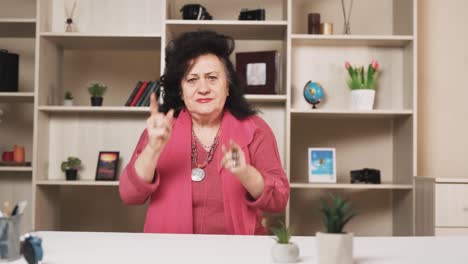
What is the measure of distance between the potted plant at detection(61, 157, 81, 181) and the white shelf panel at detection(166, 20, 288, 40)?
96cm

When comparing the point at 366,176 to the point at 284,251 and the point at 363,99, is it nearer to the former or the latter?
the point at 363,99

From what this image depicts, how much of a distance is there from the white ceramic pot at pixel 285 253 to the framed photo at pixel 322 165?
2086 millimetres

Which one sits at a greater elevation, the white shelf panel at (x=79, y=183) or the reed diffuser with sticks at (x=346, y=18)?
the reed diffuser with sticks at (x=346, y=18)

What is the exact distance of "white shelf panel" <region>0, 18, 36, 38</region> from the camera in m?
3.48

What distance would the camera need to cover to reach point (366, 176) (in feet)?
11.6

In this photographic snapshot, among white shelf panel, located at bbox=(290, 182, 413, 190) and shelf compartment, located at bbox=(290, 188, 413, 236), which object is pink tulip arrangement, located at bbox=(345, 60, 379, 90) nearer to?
white shelf panel, located at bbox=(290, 182, 413, 190)

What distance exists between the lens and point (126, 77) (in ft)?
12.9

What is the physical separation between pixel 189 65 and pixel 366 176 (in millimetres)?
1676

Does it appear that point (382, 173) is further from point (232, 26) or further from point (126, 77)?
point (126, 77)

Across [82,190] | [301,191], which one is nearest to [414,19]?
[301,191]

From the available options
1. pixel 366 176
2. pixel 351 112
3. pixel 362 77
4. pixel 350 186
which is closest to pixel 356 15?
pixel 362 77

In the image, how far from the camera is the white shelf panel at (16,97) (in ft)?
11.3

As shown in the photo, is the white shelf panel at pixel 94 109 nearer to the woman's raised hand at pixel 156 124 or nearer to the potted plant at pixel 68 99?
the potted plant at pixel 68 99

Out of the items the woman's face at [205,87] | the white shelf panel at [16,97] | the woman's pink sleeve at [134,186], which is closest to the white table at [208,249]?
the woman's pink sleeve at [134,186]
